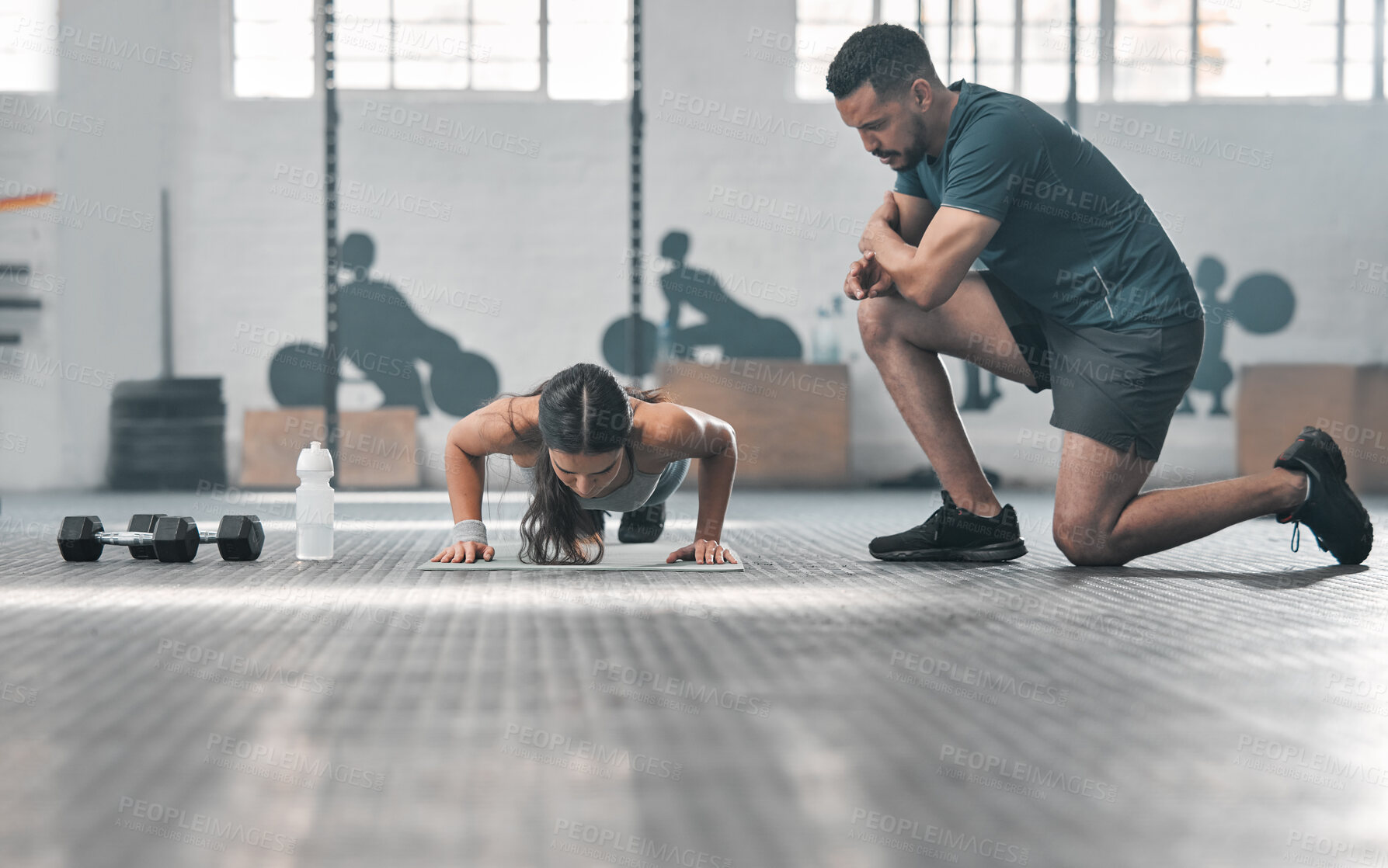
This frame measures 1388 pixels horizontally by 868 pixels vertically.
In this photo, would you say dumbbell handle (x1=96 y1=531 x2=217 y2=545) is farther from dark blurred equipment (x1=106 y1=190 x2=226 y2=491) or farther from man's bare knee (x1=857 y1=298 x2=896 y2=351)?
dark blurred equipment (x1=106 y1=190 x2=226 y2=491)

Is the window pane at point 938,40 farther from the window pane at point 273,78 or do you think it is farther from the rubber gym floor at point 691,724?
the rubber gym floor at point 691,724

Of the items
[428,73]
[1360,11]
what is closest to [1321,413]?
[1360,11]

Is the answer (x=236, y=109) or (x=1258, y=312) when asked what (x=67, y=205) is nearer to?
(x=236, y=109)

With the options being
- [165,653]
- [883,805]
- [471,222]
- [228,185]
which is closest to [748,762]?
[883,805]

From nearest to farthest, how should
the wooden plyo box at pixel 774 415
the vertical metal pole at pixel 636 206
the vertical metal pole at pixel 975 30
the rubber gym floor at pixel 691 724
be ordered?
the rubber gym floor at pixel 691 724, the wooden plyo box at pixel 774 415, the vertical metal pole at pixel 636 206, the vertical metal pole at pixel 975 30

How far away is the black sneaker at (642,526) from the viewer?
7.57 feet

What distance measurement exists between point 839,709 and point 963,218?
1041 millimetres

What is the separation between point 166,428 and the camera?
4.79 metres

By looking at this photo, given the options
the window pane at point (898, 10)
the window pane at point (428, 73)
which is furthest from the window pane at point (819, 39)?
the window pane at point (428, 73)

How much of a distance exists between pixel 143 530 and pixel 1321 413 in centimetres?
496

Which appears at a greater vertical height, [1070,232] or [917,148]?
[917,148]

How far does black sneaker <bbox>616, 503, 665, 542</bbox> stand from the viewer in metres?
2.31

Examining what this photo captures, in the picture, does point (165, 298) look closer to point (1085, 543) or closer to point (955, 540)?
point (955, 540)

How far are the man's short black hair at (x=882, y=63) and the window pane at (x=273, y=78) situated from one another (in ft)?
13.4
